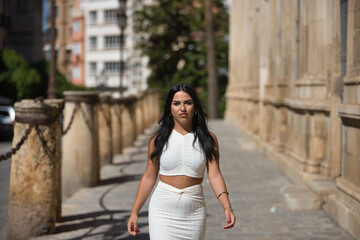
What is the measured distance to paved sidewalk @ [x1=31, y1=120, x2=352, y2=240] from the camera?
6.51 metres

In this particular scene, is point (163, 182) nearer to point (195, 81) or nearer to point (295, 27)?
point (295, 27)

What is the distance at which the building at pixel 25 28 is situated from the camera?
4738cm

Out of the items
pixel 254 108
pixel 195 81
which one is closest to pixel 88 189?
pixel 254 108

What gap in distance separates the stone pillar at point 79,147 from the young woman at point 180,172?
584 cm

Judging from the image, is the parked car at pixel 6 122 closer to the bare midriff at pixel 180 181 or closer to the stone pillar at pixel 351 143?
the stone pillar at pixel 351 143

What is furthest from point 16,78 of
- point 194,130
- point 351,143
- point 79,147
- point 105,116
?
point 194,130

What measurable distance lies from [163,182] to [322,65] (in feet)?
20.1

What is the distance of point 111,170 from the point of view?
12211 mm

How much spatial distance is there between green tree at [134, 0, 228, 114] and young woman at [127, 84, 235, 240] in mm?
44931

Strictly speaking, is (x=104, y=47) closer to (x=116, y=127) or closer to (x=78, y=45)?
(x=78, y=45)

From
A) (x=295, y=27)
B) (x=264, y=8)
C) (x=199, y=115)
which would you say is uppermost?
(x=264, y=8)

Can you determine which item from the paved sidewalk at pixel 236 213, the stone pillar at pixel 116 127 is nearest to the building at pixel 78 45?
the stone pillar at pixel 116 127

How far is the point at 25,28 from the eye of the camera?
160 feet

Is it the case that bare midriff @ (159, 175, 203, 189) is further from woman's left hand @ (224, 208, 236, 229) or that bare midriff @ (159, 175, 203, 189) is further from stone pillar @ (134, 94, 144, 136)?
stone pillar @ (134, 94, 144, 136)
